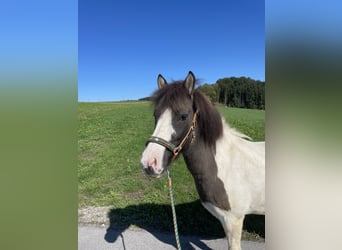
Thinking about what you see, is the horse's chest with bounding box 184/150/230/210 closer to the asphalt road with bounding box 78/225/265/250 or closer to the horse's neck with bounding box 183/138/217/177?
the horse's neck with bounding box 183/138/217/177

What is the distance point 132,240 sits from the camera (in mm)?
1960

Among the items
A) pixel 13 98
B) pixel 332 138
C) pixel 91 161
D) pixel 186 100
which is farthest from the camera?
pixel 91 161

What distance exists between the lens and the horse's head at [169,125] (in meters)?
1.25

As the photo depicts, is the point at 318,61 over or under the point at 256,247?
over

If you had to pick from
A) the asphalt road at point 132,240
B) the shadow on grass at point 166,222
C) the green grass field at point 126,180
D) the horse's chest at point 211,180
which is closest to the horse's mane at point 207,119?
the horse's chest at point 211,180

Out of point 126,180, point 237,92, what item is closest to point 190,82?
point 237,92

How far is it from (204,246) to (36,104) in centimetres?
149

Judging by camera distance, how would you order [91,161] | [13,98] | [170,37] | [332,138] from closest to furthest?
[332,138] < [13,98] < [170,37] < [91,161]

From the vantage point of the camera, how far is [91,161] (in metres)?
2.15

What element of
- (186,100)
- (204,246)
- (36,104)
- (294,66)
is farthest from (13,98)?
(204,246)

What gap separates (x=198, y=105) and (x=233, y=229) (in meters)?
0.73

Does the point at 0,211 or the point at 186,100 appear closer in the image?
the point at 0,211

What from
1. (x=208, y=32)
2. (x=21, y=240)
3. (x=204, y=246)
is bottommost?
(x=204, y=246)

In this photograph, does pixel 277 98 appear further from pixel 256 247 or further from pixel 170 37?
pixel 256 247
